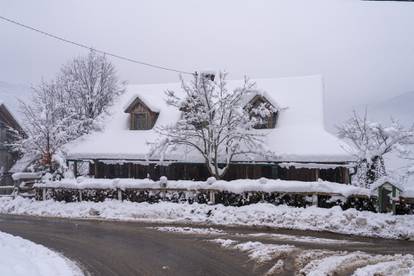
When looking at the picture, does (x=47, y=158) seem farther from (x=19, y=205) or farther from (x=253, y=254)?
(x=253, y=254)

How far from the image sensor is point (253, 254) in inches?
450

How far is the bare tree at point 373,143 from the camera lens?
24250 millimetres

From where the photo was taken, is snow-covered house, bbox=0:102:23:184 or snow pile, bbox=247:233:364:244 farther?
snow-covered house, bbox=0:102:23:184

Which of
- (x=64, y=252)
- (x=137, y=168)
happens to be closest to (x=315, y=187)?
(x=64, y=252)

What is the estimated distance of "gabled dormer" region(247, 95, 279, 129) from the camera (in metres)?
26.1

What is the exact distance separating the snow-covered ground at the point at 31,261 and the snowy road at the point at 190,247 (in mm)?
416

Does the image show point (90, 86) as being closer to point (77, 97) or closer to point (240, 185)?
point (77, 97)

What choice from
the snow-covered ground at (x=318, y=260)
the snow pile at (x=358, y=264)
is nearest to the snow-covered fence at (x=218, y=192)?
the snow-covered ground at (x=318, y=260)

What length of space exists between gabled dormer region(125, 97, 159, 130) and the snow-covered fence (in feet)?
22.4

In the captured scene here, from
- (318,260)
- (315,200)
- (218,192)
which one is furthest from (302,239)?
(218,192)

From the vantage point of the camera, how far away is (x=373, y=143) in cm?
2828

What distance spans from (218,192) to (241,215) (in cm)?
222

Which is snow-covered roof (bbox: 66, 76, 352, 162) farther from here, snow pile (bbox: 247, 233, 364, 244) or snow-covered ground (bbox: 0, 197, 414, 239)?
snow pile (bbox: 247, 233, 364, 244)

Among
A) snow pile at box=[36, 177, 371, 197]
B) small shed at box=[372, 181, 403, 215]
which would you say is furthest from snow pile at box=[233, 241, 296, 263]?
snow pile at box=[36, 177, 371, 197]
